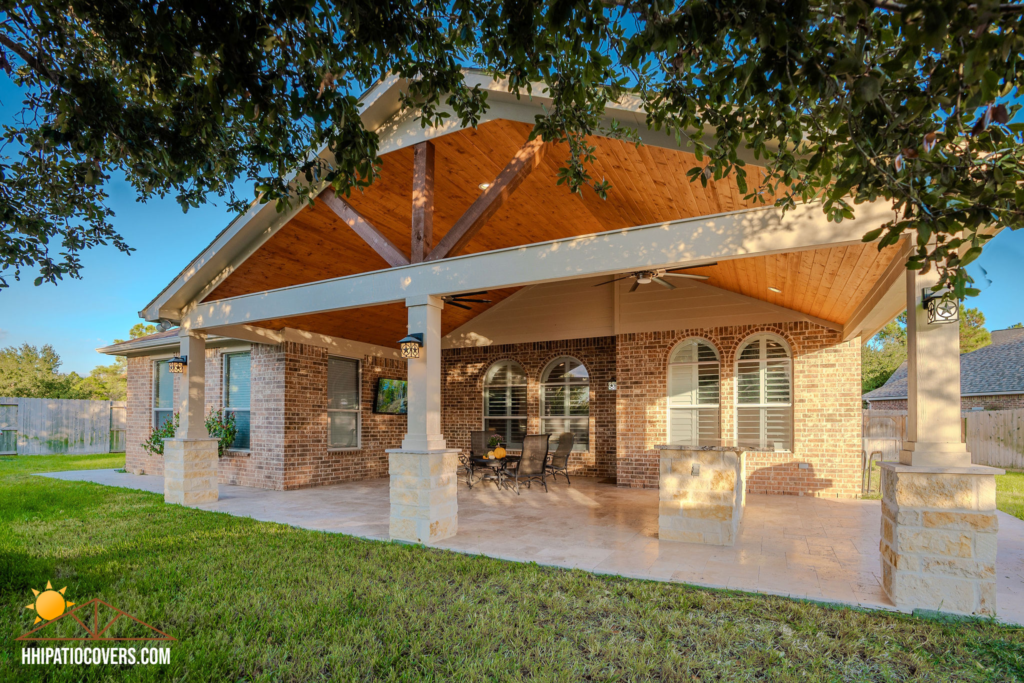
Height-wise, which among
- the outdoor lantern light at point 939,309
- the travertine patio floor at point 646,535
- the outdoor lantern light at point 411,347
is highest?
the outdoor lantern light at point 939,309

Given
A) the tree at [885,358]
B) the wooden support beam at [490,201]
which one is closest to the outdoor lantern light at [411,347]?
the wooden support beam at [490,201]

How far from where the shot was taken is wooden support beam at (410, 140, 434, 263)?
5.92 meters

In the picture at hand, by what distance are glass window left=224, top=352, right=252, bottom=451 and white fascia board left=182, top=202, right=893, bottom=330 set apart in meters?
3.21

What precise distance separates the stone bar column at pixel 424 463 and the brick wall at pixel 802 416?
4.67 metres

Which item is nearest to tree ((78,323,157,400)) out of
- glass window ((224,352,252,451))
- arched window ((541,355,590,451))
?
glass window ((224,352,252,451))

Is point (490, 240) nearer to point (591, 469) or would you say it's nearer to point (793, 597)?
point (591, 469)

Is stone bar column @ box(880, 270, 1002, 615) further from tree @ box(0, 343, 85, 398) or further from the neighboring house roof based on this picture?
tree @ box(0, 343, 85, 398)

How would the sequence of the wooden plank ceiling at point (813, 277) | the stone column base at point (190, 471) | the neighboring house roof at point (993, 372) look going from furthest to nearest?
the neighboring house roof at point (993, 372), the stone column base at point (190, 471), the wooden plank ceiling at point (813, 277)

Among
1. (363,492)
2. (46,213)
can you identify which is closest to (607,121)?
(46,213)

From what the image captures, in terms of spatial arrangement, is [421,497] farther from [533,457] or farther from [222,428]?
[222,428]

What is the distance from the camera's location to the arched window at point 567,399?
423 inches

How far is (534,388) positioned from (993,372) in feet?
57.6

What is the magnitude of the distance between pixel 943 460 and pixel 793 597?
1.35 meters

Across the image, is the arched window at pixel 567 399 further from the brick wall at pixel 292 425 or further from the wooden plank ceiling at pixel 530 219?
the brick wall at pixel 292 425
